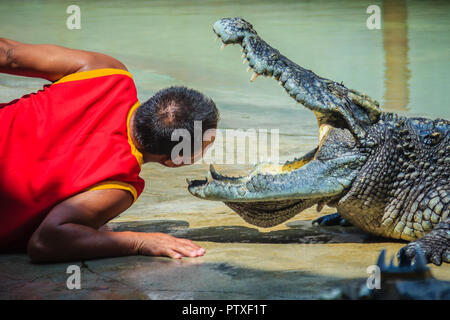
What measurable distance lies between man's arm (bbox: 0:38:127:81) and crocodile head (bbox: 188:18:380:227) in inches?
27.0

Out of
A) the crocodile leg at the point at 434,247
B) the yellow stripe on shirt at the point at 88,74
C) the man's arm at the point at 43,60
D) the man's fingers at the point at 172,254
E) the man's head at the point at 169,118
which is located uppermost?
the man's arm at the point at 43,60

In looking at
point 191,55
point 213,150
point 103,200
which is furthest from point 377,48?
point 103,200

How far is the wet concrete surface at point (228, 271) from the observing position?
7.20 ft

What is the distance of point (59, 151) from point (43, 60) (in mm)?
505

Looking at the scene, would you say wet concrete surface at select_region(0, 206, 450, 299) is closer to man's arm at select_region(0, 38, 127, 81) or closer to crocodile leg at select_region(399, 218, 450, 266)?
crocodile leg at select_region(399, 218, 450, 266)

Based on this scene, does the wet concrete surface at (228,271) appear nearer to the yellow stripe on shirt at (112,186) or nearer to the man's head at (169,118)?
the yellow stripe on shirt at (112,186)

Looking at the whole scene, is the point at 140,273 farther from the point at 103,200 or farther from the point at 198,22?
the point at 198,22

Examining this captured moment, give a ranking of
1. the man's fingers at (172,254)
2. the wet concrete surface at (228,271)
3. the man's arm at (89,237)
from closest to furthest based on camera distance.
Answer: the wet concrete surface at (228,271)
the man's arm at (89,237)
the man's fingers at (172,254)

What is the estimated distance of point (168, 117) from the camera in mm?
2680

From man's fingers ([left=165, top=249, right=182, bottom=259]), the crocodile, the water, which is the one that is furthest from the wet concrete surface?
the water

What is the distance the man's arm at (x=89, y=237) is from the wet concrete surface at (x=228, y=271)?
5cm

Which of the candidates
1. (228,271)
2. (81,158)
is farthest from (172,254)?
(81,158)

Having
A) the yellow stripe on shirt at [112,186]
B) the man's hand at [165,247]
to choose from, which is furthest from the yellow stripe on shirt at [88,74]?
the man's hand at [165,247]

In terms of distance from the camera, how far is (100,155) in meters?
2.64
